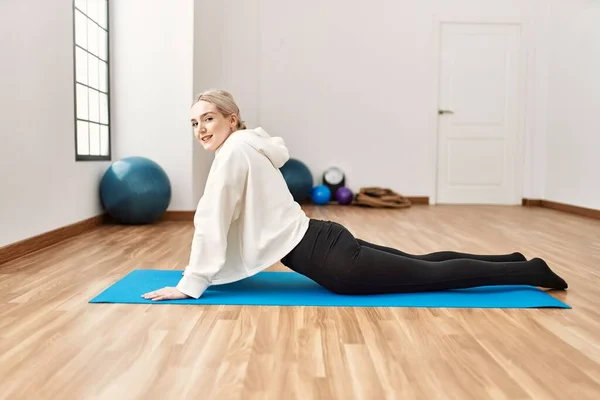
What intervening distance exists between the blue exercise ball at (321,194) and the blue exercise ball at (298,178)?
0.13 meters

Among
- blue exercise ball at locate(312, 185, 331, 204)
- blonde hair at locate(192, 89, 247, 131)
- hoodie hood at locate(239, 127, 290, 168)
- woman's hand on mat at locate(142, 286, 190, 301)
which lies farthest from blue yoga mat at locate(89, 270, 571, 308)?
blue exercise ball at locate(312, 185, 331, 204)

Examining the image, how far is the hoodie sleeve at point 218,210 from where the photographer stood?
2320 mm

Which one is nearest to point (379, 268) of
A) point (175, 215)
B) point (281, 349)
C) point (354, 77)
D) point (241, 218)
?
→ point (241, 218)

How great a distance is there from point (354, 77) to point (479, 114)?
5.07 ft

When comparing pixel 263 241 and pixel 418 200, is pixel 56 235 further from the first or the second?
pixel 418 200

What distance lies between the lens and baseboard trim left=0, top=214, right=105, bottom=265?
3.32 metres

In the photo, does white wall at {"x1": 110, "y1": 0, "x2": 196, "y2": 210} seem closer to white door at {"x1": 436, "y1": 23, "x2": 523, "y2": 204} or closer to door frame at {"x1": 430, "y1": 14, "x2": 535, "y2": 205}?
door frame at {"x1": 430, "y1": 14, "x2": 535, "y2": 205}

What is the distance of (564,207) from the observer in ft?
22.4

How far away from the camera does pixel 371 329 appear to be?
2074 millimetres

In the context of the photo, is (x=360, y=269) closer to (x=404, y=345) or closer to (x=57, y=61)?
(x=404, y=345)

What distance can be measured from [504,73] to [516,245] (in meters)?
3.99

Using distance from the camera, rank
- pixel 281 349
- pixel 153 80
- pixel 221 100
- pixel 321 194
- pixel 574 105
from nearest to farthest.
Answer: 1. pixel 281 349
2. pixel 221 100
3. pixel 153 80
4. pixel 574 105
5. pixel 321 194

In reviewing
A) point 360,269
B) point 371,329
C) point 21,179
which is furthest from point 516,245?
point 21,179

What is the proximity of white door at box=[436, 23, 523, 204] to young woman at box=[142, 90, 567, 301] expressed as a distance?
520 centimetres
